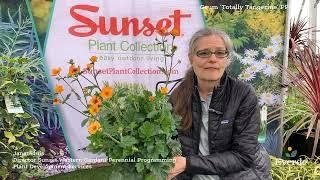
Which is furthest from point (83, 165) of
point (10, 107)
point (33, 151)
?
point (10, 107)

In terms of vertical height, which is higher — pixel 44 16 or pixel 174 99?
pixel 44 16

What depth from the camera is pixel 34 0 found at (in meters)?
2.67

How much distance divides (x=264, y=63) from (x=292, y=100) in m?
0.39

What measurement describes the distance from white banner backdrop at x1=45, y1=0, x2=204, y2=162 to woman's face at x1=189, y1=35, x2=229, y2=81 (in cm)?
106

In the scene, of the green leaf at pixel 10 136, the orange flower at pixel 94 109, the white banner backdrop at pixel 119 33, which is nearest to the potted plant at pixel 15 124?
the green leaf at pixel 10 136

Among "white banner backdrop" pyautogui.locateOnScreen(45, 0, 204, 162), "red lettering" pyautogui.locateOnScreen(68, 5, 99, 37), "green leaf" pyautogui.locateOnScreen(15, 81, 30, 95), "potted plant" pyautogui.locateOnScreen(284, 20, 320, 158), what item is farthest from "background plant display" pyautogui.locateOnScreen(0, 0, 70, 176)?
"potted plant" pyautogui.locateOnScreen(284, 20, 320, 158)

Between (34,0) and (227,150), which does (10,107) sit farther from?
(227,150)

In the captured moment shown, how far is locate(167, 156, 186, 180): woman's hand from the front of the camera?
1627 millimetres

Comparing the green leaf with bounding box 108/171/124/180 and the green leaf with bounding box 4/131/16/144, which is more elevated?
the green leaf with bounding box 108/171/124/180

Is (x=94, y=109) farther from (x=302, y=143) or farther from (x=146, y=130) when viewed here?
(x=302, y=143)

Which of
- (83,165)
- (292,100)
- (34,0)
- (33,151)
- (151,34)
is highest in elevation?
(34,0)

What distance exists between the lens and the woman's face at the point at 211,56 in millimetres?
1735

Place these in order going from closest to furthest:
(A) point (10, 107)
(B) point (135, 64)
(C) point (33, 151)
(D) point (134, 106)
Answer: (D) point (134, 106) < (A) point (10, 107) < (C) point (33, 151) < (B) point (135, 64)

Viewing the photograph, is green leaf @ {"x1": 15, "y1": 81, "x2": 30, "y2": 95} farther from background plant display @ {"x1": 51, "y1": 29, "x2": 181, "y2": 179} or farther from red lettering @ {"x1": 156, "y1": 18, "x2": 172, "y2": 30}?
red lettering @ {"x1": 156, "y1": 18, "x2": 172, "y2": 30}
